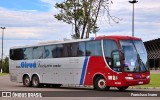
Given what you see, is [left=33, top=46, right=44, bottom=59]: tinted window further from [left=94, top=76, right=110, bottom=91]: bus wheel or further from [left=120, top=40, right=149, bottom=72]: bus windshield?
[left=120, top=40, right=149, bottom=72]: bus windshield

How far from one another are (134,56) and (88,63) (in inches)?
120

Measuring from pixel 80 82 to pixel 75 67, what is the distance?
1024 mm

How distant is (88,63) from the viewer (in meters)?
25.8

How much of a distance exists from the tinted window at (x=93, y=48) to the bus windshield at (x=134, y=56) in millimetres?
1512

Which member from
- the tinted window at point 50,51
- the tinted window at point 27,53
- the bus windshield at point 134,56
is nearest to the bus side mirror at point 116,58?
the bus windshield at point 134,56

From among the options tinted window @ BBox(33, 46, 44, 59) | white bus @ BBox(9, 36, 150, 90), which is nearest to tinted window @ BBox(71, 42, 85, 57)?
white bus @ BBox(9, 36, 150, 90)

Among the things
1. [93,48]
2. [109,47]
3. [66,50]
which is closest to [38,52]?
[66,50]

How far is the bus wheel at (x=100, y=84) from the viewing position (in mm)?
24562

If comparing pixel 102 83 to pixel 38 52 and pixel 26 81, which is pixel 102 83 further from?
pixel 26 81

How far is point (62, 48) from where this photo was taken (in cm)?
2795

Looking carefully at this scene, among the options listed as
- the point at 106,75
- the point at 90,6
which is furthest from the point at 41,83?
the point at 90,6

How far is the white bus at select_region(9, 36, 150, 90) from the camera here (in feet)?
78.6

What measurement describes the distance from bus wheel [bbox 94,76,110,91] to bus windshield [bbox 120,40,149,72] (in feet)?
5.40

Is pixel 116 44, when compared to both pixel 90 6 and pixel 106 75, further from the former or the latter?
pixel 90 6
